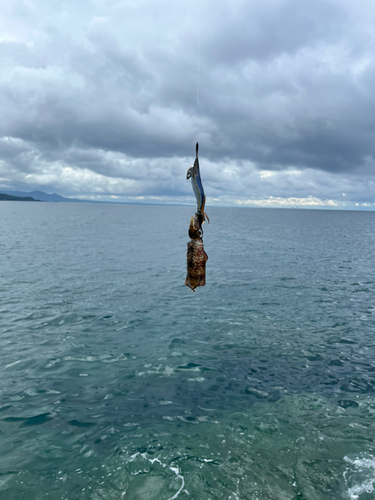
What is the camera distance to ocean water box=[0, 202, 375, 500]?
9.13 metres

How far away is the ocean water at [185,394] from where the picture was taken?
913 cm

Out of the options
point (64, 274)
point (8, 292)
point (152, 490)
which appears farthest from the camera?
point (64, 274)

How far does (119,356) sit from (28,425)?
18.4ft

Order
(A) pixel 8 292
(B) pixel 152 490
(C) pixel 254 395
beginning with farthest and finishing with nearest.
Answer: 1. (A) pixel 8 292
2. (C) pixel 254 395
3. (B) pixel 152 490

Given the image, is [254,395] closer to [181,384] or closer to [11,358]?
[181,384]

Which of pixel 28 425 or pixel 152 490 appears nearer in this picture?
pixel 152 490

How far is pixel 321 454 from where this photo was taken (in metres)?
9.97

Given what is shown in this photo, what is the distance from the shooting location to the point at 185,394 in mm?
13164

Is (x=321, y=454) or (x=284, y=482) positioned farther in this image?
(x=321, y=454)

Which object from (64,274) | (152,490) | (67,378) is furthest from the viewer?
(64,274)

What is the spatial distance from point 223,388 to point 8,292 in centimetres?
2141

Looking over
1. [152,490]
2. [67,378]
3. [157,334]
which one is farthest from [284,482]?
[157,334]

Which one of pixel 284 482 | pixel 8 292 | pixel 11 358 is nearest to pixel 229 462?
pixel 284 482

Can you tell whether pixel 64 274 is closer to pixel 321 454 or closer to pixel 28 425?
pixel 28 425
